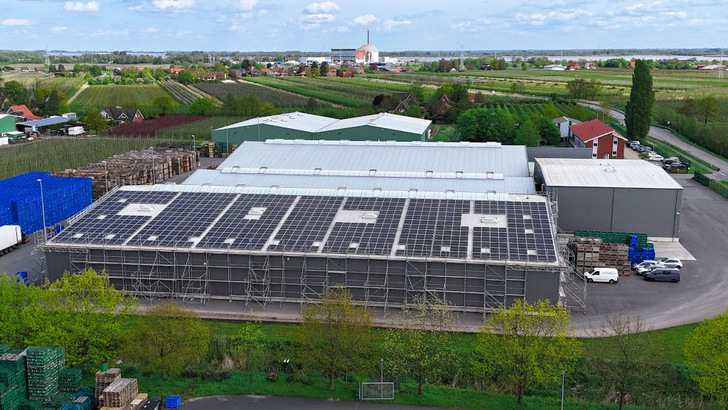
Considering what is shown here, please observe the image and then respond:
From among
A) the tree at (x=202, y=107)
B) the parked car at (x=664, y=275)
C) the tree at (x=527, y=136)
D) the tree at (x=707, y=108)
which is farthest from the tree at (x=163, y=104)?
the parked car at (x=664, y=275)

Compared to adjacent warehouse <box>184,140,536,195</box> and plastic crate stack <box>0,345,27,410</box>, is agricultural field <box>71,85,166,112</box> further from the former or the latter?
plastic crate stack <box>0,345,27,410</box>

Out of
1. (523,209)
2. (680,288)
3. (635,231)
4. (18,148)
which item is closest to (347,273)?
(523,209)

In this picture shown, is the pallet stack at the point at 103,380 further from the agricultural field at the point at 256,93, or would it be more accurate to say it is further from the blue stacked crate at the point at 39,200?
the agricultural field at the point at 256,93

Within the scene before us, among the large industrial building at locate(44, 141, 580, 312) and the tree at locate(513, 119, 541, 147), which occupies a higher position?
the tree at locate(513, 119, 541, 147)

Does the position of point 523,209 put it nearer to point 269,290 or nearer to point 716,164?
point 269,290

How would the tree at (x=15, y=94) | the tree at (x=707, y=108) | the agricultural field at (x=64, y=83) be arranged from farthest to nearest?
the agricultural field at (x=64, y=83)
the tree at (x=15, y=94)
the tree at (x=707, y=108)

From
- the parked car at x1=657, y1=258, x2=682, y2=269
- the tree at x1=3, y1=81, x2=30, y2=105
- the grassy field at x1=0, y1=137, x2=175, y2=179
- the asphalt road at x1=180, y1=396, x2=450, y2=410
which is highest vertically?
the tree at x1=3, y1=81, x2=30, y2=105

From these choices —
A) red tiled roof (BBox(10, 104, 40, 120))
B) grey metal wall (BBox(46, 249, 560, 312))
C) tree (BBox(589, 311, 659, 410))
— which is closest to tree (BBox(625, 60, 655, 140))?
grey metal wall (BBox(46, 249, 560, 312))

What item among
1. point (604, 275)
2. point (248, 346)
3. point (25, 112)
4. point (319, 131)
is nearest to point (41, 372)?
point (248, 346)
